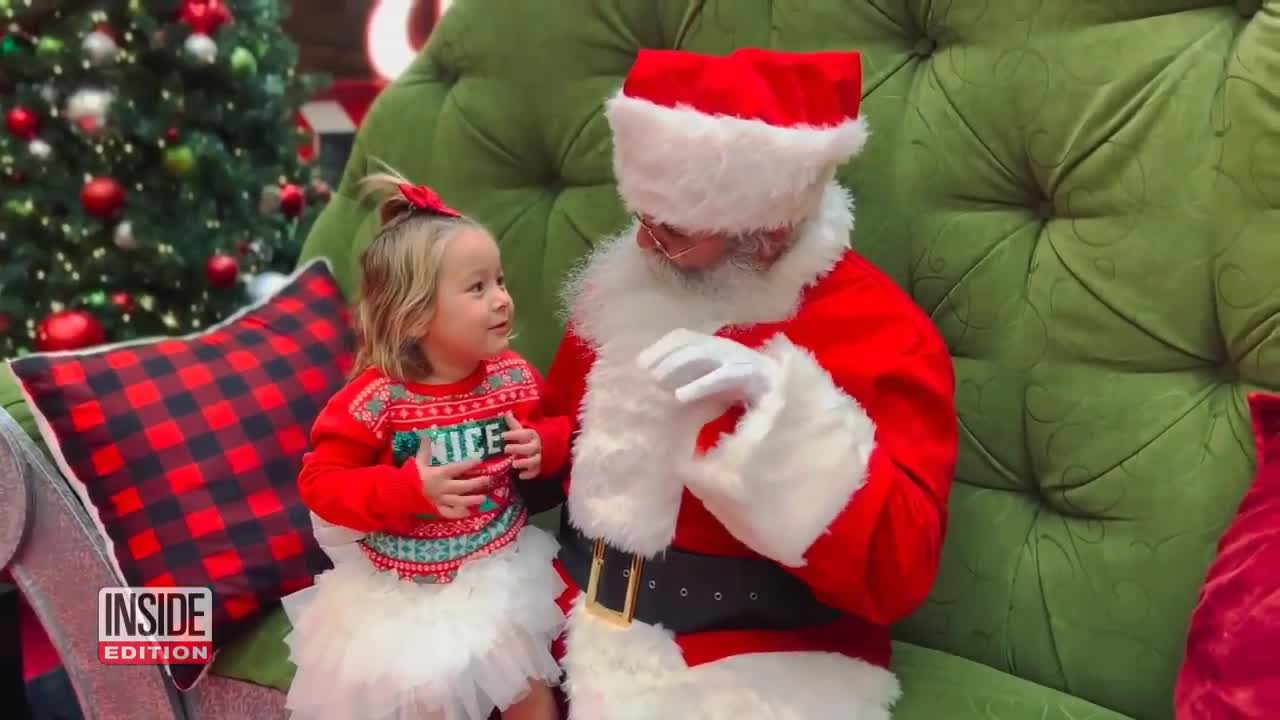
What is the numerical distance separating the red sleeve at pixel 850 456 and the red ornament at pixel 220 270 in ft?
4.92

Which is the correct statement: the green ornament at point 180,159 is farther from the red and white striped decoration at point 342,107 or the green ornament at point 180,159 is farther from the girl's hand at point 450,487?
the girl's hand at point 450,487

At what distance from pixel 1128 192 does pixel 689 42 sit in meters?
0.51

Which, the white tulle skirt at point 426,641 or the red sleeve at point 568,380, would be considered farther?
the red sleeve at point 568,380

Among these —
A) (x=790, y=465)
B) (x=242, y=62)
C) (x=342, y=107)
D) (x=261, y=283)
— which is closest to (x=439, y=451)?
(x=790, y=465)

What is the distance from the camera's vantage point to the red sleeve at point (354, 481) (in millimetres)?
916

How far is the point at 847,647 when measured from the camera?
35.1 inches

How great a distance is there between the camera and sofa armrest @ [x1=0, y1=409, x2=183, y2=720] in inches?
41.5

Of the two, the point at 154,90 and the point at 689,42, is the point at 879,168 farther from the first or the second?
the point at 154,90

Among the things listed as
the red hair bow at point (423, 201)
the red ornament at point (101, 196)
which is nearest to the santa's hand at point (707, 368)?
the red hair bow at point (423, 201)

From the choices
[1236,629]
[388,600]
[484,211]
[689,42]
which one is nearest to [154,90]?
[484,211]

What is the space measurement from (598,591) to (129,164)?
1568 mm

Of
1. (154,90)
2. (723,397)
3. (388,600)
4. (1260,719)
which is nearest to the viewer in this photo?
(1260,719)

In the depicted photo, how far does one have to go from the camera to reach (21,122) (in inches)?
73.5

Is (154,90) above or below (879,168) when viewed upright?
below
